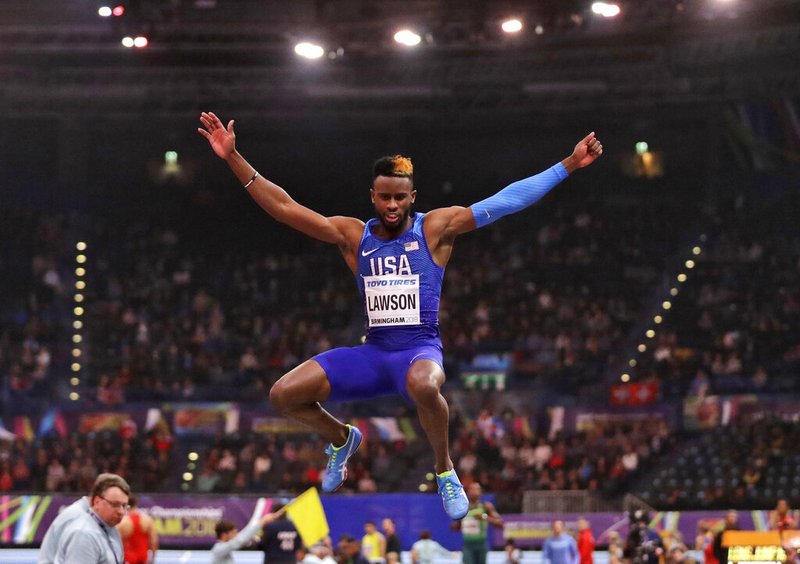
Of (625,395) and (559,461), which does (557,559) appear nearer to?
(559,461)

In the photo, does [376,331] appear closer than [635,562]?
Yes

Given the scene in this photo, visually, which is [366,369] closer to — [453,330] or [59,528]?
[59,528]

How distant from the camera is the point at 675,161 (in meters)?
36.8

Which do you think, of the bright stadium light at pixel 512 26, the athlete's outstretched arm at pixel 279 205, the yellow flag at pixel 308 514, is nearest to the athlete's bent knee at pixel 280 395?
the athlete's outstretched arm at pixel 279 205

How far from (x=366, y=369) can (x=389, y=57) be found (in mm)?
22505

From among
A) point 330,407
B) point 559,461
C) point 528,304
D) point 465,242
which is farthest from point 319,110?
point 559,461

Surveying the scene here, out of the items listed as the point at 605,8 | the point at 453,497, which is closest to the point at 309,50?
the point at 605,8

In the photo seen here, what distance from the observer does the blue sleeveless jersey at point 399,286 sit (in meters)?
8.59

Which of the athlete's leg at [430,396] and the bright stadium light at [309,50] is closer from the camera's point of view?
the athlete's leg at [430,396]

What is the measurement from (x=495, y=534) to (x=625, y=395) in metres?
5.22

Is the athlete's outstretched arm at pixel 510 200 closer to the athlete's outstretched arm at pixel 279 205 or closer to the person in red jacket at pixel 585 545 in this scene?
the athlete's outstretched arm at pixel 279 205

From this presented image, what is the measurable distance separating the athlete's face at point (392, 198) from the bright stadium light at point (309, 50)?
19.3 m

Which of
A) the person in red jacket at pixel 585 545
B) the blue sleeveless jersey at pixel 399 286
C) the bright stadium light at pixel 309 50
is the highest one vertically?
the bright stadium light at pixel 309 50

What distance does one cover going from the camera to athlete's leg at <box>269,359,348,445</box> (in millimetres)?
8508
